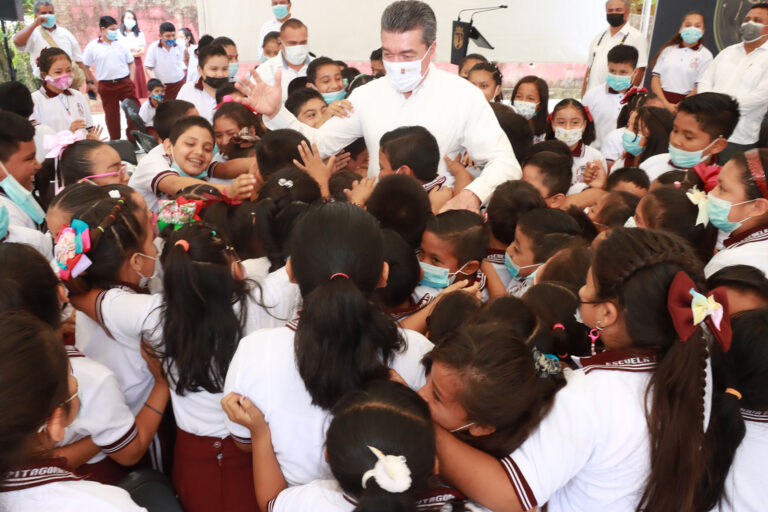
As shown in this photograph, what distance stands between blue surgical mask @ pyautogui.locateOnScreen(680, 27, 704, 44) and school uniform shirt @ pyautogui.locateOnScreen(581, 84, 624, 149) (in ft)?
4.66

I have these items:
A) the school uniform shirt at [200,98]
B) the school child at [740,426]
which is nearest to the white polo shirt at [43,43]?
the school uniform shirt at [200,98]

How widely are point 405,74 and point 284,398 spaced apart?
1.92m

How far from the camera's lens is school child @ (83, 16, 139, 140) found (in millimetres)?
7770

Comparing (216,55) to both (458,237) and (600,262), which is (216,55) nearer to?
(458,237)

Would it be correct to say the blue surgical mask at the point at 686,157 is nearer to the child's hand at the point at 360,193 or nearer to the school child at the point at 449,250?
the school child at the point at 449,250

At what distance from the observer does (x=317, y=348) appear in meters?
1.25

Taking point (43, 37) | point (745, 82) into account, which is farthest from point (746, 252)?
point (43, 37)

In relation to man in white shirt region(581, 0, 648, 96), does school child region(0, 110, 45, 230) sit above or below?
below

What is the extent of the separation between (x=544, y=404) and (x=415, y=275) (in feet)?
2.38

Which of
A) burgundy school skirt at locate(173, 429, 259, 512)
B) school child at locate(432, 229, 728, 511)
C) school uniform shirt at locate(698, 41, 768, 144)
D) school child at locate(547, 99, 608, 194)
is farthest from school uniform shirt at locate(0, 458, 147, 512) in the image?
school uniform shirt at locate(698, 41, 768, 144)

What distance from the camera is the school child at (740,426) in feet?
4.40

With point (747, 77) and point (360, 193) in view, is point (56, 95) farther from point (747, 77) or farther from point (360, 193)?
point (747, 77)

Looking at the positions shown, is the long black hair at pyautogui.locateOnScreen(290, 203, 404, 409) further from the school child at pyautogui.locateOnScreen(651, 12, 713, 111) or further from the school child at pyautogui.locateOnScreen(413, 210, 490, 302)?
the school child at pyautogui.locateOnScreen(651, 12, 713, 111)

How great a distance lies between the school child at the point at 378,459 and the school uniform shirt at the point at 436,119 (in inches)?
70.2
